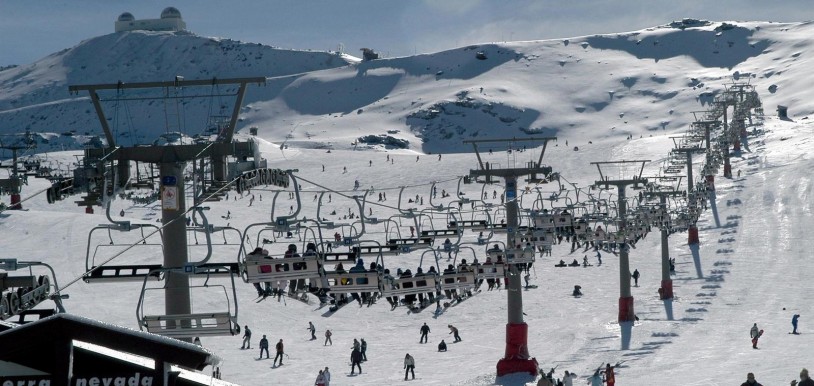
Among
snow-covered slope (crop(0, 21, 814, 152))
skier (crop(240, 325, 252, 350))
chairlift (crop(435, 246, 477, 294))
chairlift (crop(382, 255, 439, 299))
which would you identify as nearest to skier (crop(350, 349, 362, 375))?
skier (crop(240, 325, 252, 350))

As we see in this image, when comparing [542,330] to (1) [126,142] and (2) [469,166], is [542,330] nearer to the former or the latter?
(2) [469,166]

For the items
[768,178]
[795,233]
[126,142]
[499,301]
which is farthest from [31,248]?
[126,142]

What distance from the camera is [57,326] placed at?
208 inches

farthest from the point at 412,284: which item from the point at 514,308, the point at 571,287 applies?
the point at 571,287

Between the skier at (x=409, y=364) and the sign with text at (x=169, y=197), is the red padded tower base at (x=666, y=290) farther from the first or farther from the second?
the sign with text at (x=169, y=197)

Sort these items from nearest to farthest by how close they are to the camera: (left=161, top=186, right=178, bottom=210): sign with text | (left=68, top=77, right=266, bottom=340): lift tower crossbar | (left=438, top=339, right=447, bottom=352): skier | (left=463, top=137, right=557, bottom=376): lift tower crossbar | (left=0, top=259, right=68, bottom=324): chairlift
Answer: (left=0, top=259, right=68, bottom=324): chairlift → (left=68, top=77, right=266, bottom=340): lift tower crossbar → (left=161, top=186, right=178, bottom=210): sign with text → (left=463, top=137, right=557, bottom=376): lift tower crossbar → (left=438, top=339, right=447, bottom=352): skier

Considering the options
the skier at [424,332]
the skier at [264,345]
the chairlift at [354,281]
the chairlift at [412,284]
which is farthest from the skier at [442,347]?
the chairlift at [354,281]

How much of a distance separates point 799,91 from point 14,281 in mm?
122600

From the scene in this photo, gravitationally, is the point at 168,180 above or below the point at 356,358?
above

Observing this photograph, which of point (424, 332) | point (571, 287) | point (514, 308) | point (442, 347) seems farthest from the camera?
point (571, 287)

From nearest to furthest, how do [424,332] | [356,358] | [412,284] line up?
[412,284], [356,358], [424,332]

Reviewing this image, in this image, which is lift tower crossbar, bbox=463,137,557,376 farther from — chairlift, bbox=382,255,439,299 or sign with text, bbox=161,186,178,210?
sign with text, bbox=161,186,178,210

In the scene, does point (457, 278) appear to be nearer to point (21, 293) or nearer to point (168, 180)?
point (168, 180)

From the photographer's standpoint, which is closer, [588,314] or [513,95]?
[588,314]
